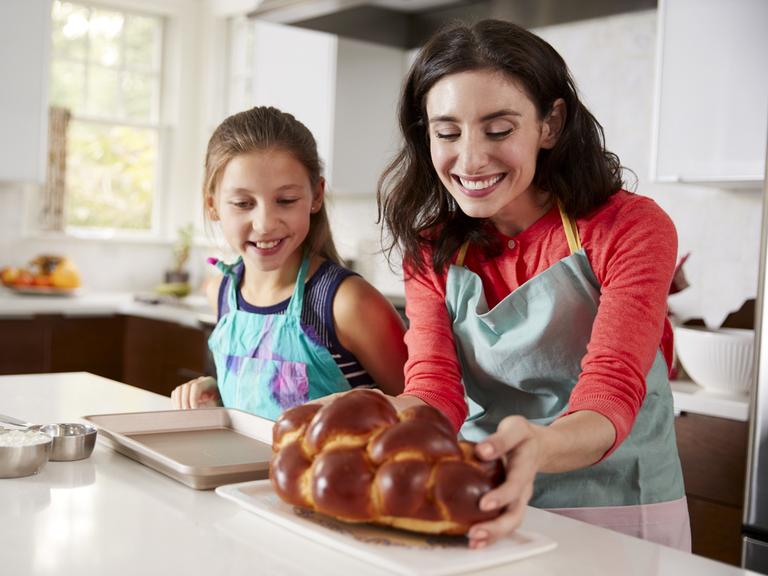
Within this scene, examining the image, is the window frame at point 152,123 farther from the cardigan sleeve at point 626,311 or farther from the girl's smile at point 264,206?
the cardigan sleeve at point 626,311

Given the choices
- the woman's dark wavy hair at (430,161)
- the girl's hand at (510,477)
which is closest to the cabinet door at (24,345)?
the woman's dark wavy hair at (430,161)

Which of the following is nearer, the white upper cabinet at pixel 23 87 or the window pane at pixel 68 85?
the white upper cabinet at pixel 23 87

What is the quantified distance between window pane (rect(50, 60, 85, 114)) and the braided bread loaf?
14.9 feet

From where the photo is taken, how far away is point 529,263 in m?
1.48

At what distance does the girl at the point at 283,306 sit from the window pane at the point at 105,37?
3641 mm

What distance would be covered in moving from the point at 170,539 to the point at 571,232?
0.79m

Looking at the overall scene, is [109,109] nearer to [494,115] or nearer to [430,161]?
[430,161]

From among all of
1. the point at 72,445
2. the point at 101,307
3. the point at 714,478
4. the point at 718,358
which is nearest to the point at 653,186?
the point at 718,358

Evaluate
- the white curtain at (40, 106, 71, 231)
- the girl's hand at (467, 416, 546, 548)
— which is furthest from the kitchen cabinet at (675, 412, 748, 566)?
the white curtain at (40, 106, 71, 231)

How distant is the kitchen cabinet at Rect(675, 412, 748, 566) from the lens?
2.34 metres

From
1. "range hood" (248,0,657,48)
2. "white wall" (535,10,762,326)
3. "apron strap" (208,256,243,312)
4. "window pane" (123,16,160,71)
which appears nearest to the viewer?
"apron strap" (208,256,243,312)

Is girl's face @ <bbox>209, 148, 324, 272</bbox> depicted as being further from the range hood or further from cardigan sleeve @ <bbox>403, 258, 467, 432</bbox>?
the range hood

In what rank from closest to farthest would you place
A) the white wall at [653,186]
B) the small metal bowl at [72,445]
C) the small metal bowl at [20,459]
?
the small metal bowl at [20,459] → the small metal bowl at [72,445] → the white wall at [653,186]

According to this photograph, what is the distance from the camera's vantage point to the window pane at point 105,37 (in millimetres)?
5062
